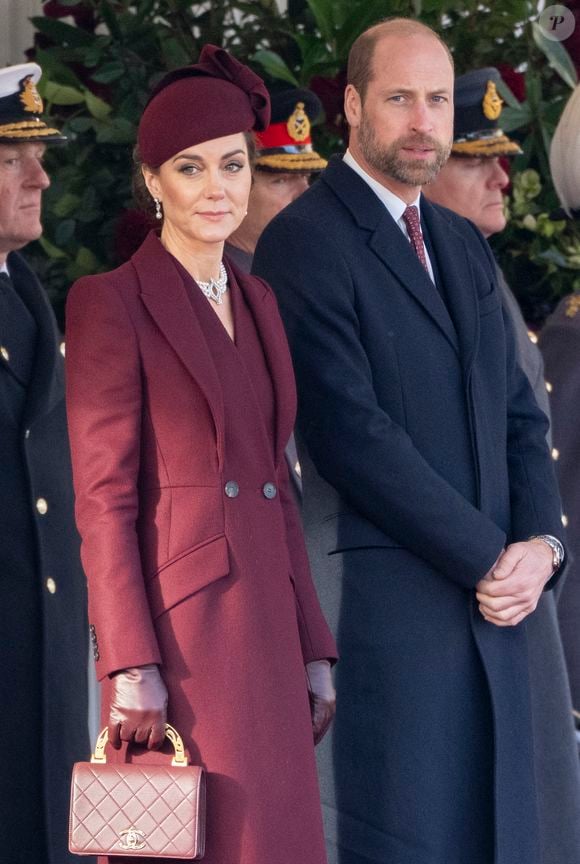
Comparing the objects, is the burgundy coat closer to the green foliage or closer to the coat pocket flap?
the coat pocket flap

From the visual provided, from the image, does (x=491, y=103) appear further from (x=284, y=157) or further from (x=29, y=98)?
(x=29, y=98)

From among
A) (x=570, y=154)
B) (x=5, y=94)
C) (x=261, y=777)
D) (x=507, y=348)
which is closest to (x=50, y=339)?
(x=5, y=94)

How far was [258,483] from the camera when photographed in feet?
8.73

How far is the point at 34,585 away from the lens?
332 centimetres

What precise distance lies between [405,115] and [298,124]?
123 cm

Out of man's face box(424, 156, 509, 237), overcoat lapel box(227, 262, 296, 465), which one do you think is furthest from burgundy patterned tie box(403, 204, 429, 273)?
man's face box(424, 156, 509, 237)

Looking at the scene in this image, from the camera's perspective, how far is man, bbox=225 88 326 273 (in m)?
4.39

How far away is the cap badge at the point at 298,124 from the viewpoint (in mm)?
4434

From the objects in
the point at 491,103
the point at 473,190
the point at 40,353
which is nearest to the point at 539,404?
the point at 473,190

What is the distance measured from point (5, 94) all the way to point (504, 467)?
1339mm

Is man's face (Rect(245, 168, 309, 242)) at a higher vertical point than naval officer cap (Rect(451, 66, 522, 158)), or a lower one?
lower

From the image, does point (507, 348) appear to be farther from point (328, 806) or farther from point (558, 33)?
point (558, 33)

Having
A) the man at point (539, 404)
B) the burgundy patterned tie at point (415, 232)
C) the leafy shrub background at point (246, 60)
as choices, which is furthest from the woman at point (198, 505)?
the leafy shrub background at point (246, 60)

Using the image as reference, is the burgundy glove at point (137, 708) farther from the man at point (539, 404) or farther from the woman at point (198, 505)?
the man at point (539, 404)
